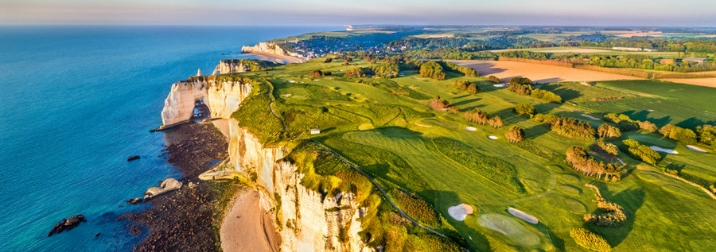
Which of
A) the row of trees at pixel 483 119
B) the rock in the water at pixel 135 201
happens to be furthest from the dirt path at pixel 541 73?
the rock in the water at pixel 135 201

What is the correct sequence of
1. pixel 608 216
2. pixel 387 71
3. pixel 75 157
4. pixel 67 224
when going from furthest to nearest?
pixel 387 71
pixel 75 157
pixel 67 224
pixel 608 216

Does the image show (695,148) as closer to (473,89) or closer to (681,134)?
(681,134)

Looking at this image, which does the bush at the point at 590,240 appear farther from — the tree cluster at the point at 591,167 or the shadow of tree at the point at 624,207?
the tree cluster at the point at 591,167

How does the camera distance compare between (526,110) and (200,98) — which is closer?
(526,110)

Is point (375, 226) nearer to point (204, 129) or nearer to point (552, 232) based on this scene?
point (552, 232)

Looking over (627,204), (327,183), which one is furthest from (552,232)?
(327,183)

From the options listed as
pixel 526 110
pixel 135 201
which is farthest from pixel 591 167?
pixel 135 201
